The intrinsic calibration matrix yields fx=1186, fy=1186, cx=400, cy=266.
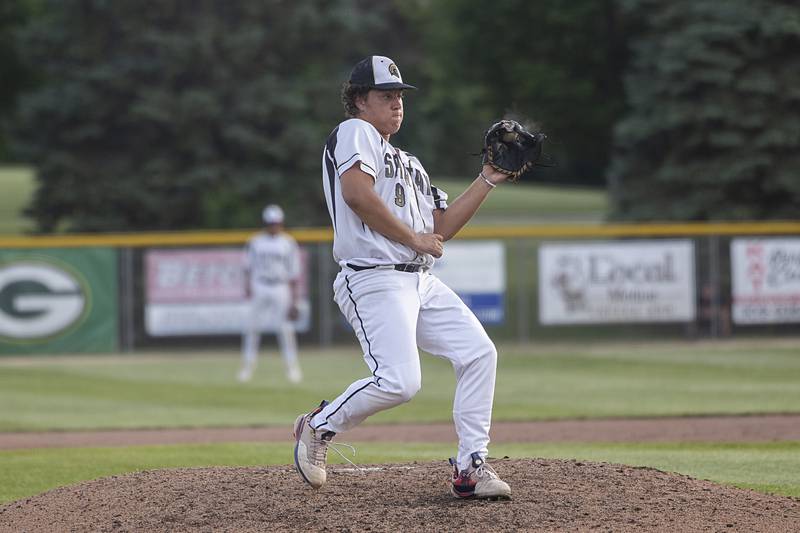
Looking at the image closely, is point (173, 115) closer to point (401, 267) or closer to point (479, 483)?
point (401, 267)

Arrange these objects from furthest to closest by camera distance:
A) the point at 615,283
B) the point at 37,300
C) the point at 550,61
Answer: the point at 550,61, the point at 615,283, the point at 37,300

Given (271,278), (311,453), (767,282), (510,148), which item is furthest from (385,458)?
(767,282)

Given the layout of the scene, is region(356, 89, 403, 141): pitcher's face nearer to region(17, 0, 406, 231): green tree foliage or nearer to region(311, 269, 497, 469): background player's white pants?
region(311, 269, 497, 469): background player's white pants

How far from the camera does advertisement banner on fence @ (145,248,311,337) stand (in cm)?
1978

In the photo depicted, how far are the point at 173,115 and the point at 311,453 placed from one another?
2292 centimetres

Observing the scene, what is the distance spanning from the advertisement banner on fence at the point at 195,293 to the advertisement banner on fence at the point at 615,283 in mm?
5160

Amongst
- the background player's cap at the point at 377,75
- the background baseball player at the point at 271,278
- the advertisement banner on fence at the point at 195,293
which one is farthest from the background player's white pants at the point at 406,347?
the advertisement banner on fence at the point at 195,293

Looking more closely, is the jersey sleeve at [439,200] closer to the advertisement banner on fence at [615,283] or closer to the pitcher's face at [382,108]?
the pitcher's face at [382,108]

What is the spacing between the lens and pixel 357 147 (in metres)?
5.84

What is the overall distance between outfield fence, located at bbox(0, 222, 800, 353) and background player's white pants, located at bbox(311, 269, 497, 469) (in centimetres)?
1370

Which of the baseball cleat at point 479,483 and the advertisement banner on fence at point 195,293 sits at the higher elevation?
the advertisement banner on fence at point 195,293

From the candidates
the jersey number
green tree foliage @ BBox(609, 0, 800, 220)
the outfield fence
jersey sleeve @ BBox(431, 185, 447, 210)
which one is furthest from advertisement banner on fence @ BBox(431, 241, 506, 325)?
the jersey number

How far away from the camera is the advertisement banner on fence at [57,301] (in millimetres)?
19281

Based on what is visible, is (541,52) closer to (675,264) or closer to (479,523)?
(675,264)
